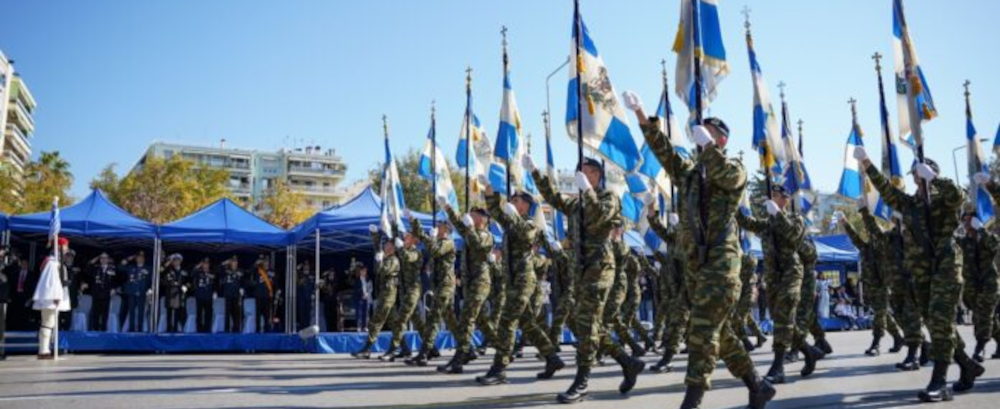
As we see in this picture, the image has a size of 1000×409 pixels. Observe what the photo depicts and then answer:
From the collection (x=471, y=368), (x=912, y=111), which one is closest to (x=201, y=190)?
(x=471, y=368)

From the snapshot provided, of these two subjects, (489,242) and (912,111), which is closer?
(912,111)

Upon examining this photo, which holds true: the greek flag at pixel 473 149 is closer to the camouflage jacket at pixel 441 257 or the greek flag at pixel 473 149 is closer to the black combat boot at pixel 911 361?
the camouflage jacket at pixel 441 257

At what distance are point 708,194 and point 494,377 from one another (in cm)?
383

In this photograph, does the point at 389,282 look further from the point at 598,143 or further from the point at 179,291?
the point at 179,291

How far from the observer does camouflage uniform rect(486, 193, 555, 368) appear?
337 inches

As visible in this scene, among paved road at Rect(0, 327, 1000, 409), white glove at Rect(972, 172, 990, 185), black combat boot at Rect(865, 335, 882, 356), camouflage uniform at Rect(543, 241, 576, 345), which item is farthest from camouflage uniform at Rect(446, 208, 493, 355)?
black combat boot at Rect(865, 335, 882, 356)

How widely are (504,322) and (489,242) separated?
2019 mm

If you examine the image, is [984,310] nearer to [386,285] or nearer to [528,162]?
[528,162]

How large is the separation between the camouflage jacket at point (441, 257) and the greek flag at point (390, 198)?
9.56 feet

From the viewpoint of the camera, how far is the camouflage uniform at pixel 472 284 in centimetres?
1003

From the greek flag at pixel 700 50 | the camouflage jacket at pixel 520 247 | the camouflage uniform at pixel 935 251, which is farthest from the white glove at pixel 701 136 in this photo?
the camouflage jacket at pixel 520 247

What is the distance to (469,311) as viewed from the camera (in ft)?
32.9

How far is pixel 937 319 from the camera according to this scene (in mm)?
6816

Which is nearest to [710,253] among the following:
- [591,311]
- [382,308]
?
[591,311]
